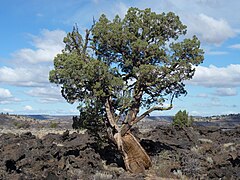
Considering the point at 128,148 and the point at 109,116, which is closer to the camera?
the point at 109,116

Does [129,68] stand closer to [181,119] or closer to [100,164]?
[100,164]

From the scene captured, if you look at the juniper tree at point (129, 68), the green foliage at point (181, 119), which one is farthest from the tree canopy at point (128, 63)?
the green foliage at point (181, 119)

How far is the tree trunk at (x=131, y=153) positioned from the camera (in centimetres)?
1638

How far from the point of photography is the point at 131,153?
1659cm

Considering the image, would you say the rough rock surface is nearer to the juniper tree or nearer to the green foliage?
the juniper tree

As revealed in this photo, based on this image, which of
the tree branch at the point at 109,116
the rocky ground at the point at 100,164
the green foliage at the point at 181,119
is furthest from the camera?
the green foliage at the point at 181,119

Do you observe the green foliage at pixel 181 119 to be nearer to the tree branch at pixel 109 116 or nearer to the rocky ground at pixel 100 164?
the rocky ground at pixel 100 164

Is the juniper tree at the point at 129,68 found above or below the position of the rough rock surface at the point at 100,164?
above

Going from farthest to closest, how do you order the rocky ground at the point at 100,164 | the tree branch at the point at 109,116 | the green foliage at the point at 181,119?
the green foliage at the point at 181,119
the tree branch at the point at 109,116
the rocky ground at the point at 100,164

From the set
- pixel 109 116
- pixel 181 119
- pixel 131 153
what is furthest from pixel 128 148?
pixel 181 119

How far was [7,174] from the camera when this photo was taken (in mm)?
13297

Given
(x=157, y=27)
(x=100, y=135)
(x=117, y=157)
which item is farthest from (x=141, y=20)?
(x=117, y=157)

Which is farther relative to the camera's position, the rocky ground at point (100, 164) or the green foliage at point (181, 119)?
the green foliage at point (181, 119)

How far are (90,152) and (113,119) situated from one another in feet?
10.0
